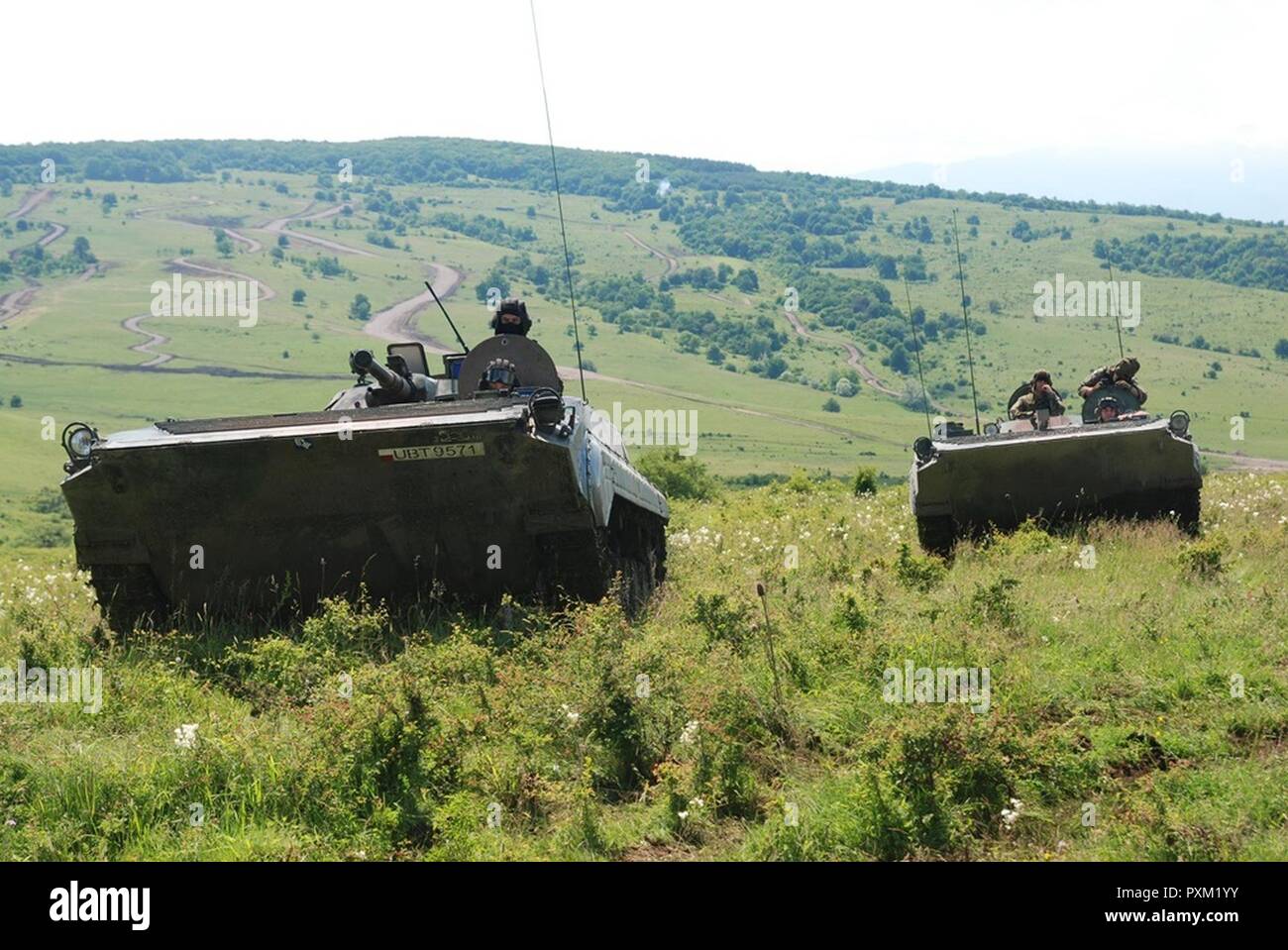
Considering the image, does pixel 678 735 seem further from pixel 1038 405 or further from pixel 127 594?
pixel 1038 405

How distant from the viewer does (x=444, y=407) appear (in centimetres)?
1042

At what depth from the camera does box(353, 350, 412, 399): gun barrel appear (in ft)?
36.8

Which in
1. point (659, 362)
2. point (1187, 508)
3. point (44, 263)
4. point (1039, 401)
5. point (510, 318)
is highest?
point (44, 263)

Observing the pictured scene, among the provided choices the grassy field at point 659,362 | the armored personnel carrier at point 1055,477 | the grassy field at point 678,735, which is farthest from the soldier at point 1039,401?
the grassy field at point 659,362

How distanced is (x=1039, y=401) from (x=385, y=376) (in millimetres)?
8175

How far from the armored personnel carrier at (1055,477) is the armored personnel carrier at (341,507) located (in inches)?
192

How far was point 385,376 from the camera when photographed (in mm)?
12188

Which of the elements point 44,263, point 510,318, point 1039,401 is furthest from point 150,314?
point 510,318

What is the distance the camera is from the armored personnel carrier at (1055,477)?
14422mm

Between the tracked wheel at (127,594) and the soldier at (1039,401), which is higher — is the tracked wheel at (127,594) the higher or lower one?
the lower one

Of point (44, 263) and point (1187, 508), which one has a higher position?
point (44, 263)

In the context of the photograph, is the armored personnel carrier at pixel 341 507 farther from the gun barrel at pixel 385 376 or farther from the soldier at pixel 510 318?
the soldier at pixel 510 318
